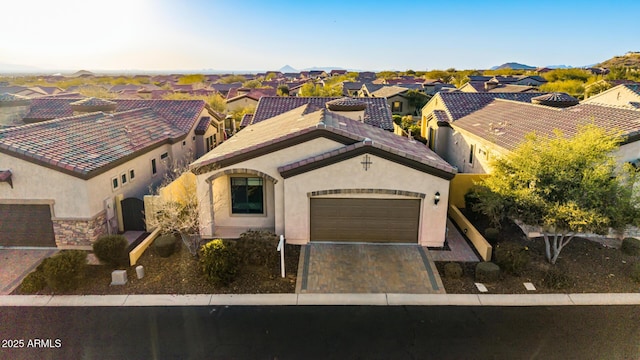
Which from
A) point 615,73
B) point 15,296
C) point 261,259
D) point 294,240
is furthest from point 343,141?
point 615,73

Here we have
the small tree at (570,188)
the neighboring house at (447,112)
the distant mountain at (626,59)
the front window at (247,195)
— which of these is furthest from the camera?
the distant mountain at (626,59)

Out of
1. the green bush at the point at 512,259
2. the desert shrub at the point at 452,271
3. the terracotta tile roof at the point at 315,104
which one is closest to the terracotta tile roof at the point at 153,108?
the terracotta tile roof at the point at 315,104

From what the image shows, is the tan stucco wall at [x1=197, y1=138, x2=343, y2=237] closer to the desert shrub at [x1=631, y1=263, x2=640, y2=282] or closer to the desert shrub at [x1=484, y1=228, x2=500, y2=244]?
the desert shrub at [x1=484, y1=228, x2=500, y2=244]

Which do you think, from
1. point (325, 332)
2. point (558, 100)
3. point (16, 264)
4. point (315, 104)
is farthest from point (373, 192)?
point (558, 100)

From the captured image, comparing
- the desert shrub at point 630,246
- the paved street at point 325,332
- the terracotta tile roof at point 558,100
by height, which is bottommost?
the paved street at point 325,332

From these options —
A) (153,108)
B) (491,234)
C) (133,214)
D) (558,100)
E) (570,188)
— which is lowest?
(491,234)

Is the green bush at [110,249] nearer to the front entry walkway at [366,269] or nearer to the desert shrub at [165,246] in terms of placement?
the desert shrub at [165,246]

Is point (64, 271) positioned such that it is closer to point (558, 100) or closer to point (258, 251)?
point (258, 251)
